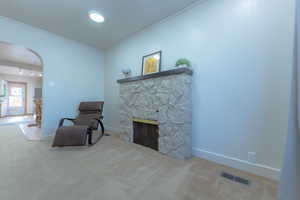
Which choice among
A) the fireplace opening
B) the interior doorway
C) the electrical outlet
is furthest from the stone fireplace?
the interior doorway

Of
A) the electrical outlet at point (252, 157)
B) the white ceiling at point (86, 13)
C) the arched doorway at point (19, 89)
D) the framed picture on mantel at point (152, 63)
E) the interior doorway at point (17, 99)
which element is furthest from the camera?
the interior doorway at point (17, 99)

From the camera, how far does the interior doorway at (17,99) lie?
6.75m

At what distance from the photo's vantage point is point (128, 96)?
9.56ft

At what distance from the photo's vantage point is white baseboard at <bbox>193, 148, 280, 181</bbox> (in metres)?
1.53

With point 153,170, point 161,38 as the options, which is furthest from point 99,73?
point 153,170

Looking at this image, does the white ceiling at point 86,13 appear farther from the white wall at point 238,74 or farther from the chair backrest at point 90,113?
the chair backrest at point 90,113

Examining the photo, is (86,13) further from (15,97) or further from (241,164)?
(15,97)

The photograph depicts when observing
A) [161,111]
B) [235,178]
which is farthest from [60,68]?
[235,178]

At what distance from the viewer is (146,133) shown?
2.58 metres

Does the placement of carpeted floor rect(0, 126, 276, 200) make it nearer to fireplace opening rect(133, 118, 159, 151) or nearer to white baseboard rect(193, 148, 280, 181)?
white baseboard rect(193, 148, 280, 181)

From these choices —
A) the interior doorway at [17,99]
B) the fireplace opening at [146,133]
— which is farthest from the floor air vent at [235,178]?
the interior doorway at [17,99]

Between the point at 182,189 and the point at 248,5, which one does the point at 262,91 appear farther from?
the point at 182,189

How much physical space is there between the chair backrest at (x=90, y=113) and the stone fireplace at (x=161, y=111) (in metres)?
0.66

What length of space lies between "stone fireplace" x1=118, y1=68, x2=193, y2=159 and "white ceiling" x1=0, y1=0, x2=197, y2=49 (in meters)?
1.13
